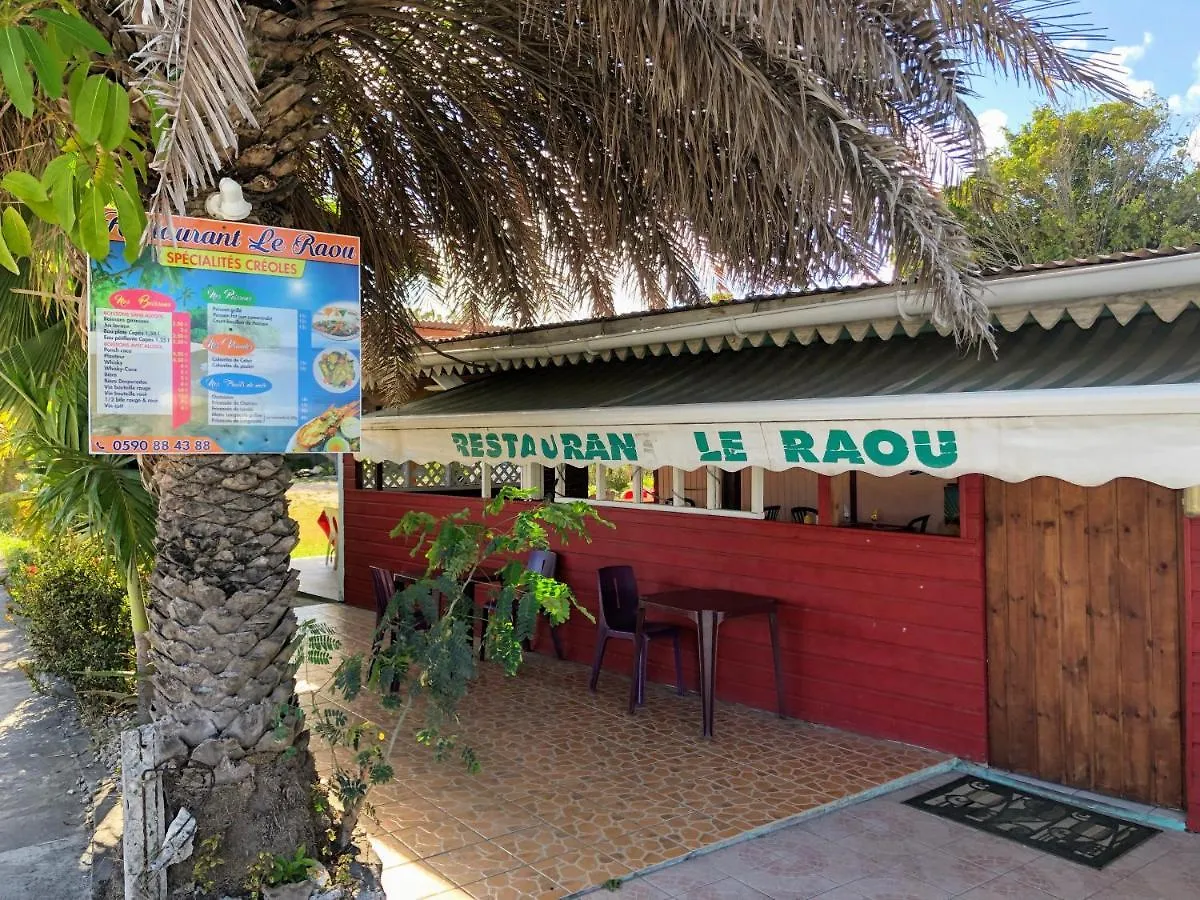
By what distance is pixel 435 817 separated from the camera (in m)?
6.00

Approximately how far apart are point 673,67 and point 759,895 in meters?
4.54

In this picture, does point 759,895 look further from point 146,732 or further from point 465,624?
point 146,732

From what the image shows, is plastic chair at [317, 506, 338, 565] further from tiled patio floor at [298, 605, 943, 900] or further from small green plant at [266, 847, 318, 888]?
small green plant at [266, 847, 318, 888]

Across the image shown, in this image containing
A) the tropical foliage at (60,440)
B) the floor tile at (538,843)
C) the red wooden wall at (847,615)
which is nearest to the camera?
the floor tile at (538,843)

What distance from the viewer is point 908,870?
517 cm

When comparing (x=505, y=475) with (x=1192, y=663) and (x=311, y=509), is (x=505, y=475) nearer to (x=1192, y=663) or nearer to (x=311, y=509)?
(x=1192, y=663)

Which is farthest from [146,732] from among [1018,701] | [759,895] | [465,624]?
[1018,701]

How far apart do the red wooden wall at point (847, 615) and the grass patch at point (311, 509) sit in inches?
562

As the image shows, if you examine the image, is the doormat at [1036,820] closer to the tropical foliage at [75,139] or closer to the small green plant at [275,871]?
the small green plant at [275,871]

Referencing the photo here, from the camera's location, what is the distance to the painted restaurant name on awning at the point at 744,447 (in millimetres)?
5672

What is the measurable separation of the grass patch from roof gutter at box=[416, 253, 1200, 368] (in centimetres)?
1294

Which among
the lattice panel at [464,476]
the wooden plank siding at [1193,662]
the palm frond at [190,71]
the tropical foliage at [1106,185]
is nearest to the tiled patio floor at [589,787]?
the wooden plank siding at [1193,662]

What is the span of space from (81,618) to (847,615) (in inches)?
303

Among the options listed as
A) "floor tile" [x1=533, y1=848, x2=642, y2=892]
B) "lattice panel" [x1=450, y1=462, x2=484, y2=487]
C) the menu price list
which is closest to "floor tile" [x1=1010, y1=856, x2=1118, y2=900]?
"floor tile" [x1=533, y1=848, x2=642, y2=892]
